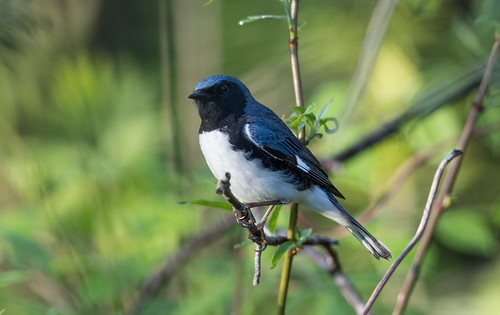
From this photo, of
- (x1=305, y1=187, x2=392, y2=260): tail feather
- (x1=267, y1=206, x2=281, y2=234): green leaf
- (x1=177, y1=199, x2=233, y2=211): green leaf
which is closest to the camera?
(x1=177, y1=199, x2=233, y2=211): green leaf

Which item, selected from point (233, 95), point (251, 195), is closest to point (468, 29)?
point (233, 95)

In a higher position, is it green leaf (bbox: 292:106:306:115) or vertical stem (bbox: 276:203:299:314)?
green leaf (bbox: 292:106:306:115)

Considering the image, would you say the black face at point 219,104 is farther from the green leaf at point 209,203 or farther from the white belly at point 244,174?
the green leaf at point 209,203

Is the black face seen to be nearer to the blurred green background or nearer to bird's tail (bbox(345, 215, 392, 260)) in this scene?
the blurred green background

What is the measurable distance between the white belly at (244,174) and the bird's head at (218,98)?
0.15 metres

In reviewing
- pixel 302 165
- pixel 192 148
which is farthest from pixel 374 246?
pixel 192 148

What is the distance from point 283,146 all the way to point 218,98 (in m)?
0.32

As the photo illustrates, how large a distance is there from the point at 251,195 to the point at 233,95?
40 centimetres

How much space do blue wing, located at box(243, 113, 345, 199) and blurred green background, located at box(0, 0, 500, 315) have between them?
0.27 metres

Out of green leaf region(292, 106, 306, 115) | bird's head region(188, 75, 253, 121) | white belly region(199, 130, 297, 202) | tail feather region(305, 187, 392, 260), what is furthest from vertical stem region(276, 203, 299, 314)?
bird's head region(188, 75, 253, 121)

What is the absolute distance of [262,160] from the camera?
2020 mm

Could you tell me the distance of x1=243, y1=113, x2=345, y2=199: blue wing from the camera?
1986 millimetres

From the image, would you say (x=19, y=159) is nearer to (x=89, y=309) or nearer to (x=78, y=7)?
(x=89, y=309)

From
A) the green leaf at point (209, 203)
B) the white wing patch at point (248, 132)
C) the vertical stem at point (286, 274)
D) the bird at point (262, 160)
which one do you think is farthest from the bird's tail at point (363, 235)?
the green leaf at point (209, 203)
